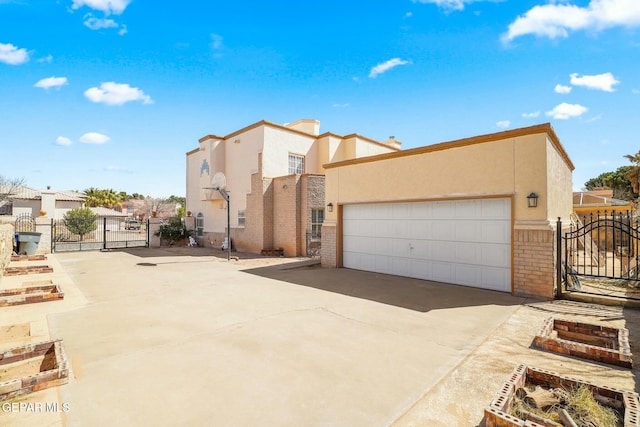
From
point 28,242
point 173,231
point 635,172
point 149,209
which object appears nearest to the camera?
point 635,172

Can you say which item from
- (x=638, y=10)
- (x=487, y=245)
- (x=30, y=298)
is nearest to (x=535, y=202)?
(x=487, y=245)

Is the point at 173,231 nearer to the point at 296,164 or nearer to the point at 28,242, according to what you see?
the point at 28,242

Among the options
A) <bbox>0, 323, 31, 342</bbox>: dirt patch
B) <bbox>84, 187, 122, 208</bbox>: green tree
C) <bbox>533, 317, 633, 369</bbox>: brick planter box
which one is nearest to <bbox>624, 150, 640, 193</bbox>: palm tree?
<bbox>533, 317, 633, 369</bbox>: brick planter box

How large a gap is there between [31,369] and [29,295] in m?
4.54

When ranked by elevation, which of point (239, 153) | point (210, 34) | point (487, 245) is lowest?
point (487, 245)

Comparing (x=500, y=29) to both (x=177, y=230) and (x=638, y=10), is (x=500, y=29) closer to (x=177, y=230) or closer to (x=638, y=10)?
(x=638, y=10)

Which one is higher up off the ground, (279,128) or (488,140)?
(279,128)

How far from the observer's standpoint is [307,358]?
408 cm

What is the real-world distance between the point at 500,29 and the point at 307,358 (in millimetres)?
11363

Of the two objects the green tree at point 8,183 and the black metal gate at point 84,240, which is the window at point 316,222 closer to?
the black metal gate at point 84,240

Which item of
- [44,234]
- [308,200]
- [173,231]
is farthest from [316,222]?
[44,234]

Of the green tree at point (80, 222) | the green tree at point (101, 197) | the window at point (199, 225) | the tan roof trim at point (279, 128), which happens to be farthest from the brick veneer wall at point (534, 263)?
the green tree at point (101, 197)

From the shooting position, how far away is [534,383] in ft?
11.0

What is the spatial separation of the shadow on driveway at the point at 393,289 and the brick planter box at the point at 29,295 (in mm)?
5512
